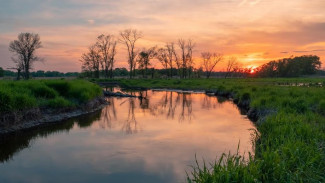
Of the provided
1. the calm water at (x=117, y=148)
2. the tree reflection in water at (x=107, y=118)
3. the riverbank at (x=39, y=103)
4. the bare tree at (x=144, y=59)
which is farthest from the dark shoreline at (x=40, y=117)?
the bare tree at (x=144, y=59)

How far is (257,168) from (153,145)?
20.0ft

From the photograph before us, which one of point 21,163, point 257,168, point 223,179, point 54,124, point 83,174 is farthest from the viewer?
point 54,124

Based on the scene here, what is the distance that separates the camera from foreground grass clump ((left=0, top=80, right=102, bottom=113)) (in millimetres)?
12867

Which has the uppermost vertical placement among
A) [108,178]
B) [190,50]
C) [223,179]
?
[190,50]

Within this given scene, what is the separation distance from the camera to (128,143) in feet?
37.5

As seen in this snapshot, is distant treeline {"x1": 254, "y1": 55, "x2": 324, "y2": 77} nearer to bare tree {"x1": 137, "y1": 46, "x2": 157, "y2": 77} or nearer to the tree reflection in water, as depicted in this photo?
bare tree {"x1": 137, "y1": 46, "x2": 157, "y2": 77}

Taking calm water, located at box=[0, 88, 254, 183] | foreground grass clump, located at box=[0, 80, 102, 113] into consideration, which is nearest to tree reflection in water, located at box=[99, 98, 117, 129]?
calm water, located at box=[0, 88, 254, 183]

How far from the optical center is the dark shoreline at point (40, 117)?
12.7 m

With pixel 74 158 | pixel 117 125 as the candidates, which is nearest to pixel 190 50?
pixel 117 125

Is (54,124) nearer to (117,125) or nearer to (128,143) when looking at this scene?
(117,125)

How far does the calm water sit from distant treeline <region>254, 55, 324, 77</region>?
8497cm

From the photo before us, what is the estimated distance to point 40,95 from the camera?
1708 cm

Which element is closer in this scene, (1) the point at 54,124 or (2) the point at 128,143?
(2) the point at 128,143

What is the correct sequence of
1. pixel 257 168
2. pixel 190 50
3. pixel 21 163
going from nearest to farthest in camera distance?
1. pixel 257 168
2. pixel 21 163
3. pixel 190 50
